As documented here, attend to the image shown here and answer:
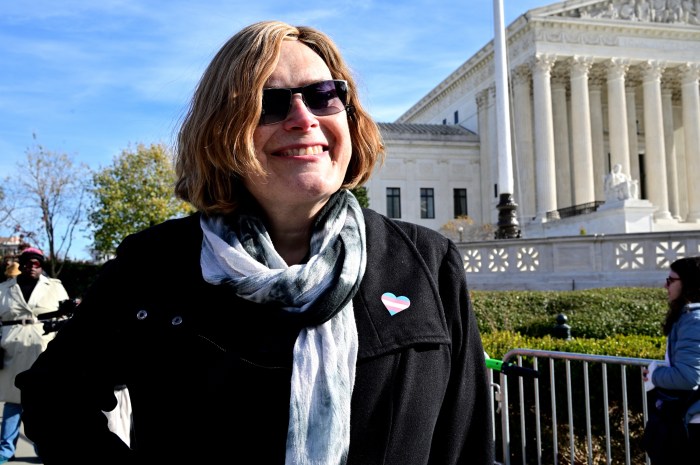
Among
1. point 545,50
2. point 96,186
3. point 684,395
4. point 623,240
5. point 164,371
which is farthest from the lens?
point 545,50

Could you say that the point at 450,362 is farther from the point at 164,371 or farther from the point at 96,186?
the point at 96,186

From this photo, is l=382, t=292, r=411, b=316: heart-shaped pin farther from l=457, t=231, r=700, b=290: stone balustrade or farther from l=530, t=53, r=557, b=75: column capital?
l=530, t=53, r=557, b=75: column capital

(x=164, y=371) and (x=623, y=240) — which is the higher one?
(x=623, y=240)

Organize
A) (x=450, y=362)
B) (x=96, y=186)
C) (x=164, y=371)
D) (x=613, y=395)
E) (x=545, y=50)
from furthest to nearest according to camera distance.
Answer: (x=545, y=50)
(x=96, y=186)
(x=613, y=395)
(x=450, y=362)
(x=164, y=371)

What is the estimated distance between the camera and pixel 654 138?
46.1 meters

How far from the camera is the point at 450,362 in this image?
6.44 ft

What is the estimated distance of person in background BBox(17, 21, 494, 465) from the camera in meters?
1.71

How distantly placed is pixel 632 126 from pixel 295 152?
5463cm

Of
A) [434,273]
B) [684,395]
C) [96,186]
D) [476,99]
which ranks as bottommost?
[684,395]

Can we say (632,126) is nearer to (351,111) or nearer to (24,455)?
(24,455)

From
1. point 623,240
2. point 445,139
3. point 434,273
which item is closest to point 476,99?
point 445,139

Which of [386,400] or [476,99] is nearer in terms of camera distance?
[386,400]

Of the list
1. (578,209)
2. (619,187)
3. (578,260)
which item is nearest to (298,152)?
(578,260)

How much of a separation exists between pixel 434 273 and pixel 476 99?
5344cm
